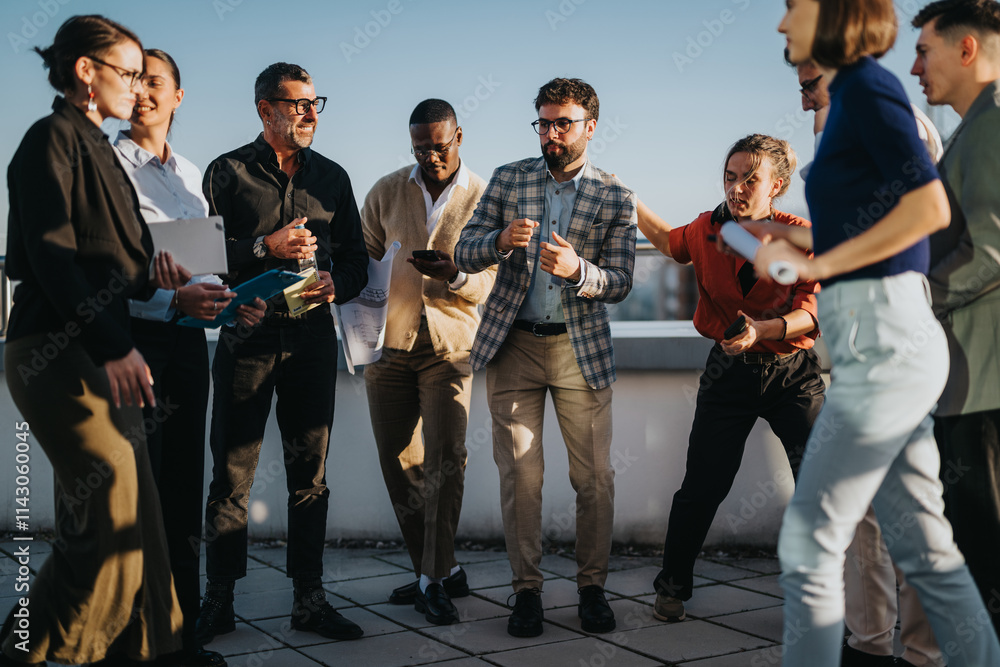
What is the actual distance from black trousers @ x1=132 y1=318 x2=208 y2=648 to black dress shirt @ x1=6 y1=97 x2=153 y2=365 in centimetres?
47

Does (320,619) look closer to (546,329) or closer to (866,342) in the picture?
(546,329)

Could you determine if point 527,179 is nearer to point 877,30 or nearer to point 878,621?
point 877,30

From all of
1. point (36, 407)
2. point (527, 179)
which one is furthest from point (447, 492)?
point (36, 407)

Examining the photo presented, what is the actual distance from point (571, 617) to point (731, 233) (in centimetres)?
218

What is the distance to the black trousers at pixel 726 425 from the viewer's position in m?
3.79

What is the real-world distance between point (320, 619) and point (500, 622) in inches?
29.9

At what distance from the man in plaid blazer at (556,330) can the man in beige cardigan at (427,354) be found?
0.26 metres

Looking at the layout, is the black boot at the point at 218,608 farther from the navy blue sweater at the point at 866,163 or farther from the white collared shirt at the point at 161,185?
the navy blue sweater at the point at 866,163

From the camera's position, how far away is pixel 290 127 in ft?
12.5

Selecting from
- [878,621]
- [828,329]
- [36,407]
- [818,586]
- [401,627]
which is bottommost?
[401,627]

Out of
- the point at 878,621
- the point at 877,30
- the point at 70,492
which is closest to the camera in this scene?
the point at 877,30

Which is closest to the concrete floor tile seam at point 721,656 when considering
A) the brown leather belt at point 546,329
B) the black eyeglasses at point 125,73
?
the brown leather belt at point 546,329

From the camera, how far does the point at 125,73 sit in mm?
2789

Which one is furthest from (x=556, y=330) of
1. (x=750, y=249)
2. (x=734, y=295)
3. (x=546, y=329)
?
(x=750, y=249)
